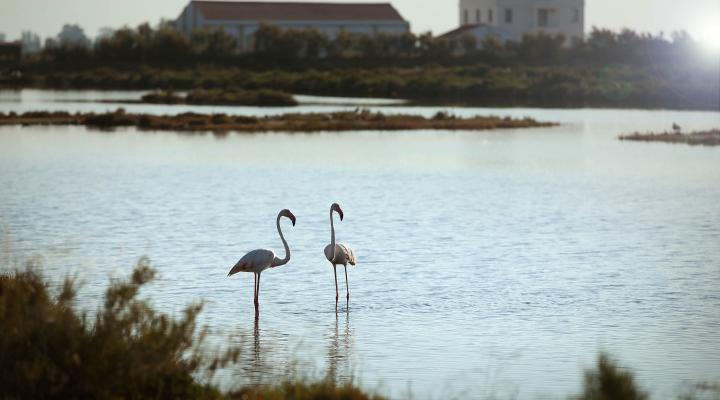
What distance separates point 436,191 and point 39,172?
37.9ft

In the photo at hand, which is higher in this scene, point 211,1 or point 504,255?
point 211,1

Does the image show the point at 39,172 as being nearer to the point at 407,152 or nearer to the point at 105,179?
the point at 105,179

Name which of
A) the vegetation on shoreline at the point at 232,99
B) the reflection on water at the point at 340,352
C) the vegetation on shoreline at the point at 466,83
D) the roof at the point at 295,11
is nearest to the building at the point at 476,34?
the roof at the point at 295,11

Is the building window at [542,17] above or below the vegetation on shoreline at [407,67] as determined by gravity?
above

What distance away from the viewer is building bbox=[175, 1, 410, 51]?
127 m

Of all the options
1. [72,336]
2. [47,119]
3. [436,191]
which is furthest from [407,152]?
[72,336]

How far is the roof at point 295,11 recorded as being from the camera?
12825cm

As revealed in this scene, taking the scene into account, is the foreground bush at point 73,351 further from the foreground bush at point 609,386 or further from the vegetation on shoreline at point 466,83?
the vegetation on shoreline at point 466,83

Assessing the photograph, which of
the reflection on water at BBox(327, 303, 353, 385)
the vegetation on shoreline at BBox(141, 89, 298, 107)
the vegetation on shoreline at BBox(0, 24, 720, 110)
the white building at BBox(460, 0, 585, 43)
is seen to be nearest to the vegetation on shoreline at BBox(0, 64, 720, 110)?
the vegetation on shoreline at BBox(0, 24, 720, 110)

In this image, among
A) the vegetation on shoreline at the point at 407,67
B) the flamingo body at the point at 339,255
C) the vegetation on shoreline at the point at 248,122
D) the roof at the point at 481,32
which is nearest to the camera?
the flamingo body at the point at 339,255

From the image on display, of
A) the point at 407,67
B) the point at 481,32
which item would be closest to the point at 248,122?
the point at 407,67

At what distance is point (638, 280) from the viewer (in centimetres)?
1955

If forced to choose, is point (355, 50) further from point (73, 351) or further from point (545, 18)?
point (73, 351)

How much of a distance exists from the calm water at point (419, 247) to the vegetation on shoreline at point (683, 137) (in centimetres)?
138
